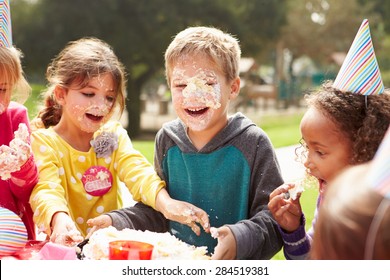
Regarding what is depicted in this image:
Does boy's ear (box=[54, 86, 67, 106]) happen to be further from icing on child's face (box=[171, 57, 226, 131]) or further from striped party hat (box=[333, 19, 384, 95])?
striped party hat (box=[333, 19, 384, 95])

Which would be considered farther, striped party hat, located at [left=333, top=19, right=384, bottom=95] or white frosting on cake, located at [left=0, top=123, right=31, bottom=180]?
white frosting on cake, located at [left=0, top=123, right=31, bottom=180]

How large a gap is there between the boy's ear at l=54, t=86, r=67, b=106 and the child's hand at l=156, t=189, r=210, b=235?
0.59 m

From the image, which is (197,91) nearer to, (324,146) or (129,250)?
(324,146)

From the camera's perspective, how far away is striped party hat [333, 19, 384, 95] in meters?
1.90

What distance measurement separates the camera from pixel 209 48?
2201 millimetres

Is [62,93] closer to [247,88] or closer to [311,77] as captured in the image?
[247,88]

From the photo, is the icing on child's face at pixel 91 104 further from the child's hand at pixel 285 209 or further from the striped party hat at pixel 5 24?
the child's hand at pixel 285 209

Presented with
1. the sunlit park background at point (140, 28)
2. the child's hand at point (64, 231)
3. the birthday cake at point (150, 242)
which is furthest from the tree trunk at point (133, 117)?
the birthday cake at point (150, 242)

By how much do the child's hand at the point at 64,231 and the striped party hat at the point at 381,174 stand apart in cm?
123

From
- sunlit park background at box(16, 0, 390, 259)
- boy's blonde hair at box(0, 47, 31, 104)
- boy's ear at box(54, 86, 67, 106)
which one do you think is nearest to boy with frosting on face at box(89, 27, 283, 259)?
boy's ear at box(54, 86, 67, 106)

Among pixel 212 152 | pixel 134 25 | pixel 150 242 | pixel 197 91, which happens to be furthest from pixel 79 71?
pixel 134 25

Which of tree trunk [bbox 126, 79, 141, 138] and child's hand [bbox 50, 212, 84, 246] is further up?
child's hand [bbox 50, 212, 84, 246]

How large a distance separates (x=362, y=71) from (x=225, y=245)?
68 cm
